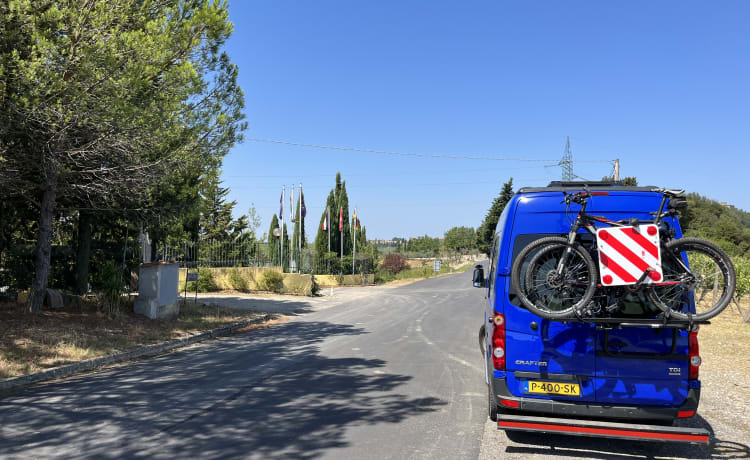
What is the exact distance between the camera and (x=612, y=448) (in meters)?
4.66

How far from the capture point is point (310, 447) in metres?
4.46

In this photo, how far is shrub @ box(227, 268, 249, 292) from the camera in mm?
24070

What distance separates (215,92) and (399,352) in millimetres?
7905

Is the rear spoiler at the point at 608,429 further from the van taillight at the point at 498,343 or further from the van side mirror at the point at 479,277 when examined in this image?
the van side mirror at the point at 479,277

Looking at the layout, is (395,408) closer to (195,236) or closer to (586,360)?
(586,360)

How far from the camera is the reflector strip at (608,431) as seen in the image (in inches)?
154

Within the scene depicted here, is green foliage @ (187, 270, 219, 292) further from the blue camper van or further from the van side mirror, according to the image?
the blue camper van

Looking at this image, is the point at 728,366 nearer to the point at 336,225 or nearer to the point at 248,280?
the point at 248,280

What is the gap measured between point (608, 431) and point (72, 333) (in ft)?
32.8

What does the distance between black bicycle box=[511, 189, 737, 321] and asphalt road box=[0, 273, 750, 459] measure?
4.69 feet

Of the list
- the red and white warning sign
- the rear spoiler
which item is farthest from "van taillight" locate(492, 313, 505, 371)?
the red and white warning sign

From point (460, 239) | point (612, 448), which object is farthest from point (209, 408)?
point (460, 239)

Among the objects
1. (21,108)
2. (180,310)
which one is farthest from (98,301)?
(21,108)

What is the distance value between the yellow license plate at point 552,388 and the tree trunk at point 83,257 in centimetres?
1377
